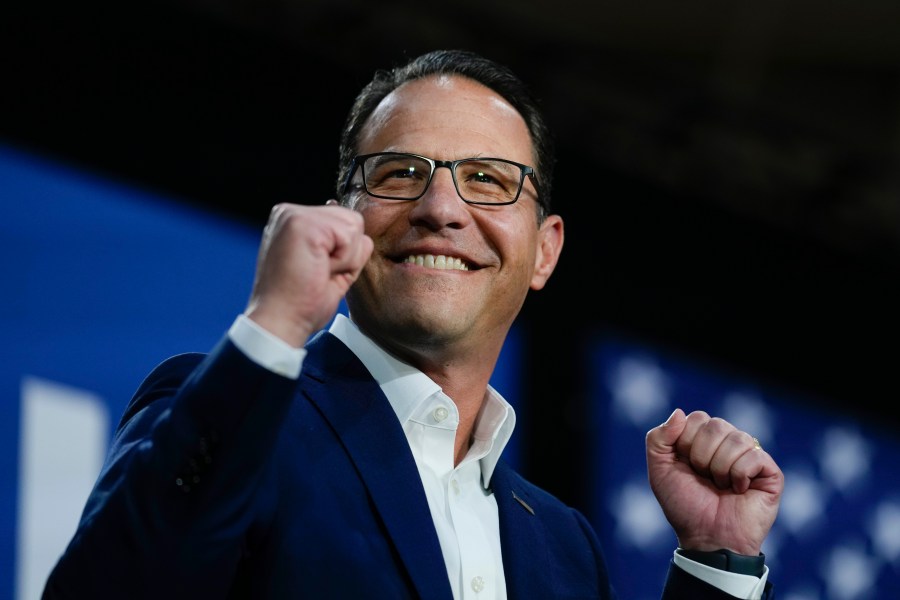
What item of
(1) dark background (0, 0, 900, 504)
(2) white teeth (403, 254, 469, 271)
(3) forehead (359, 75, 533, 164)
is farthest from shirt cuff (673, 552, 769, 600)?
(1) dark background (0, 0, 900, 504)

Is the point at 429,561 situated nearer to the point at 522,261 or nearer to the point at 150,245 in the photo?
the point at 522,261

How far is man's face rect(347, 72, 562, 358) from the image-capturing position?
4.94ft

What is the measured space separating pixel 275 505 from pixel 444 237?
1.55ft

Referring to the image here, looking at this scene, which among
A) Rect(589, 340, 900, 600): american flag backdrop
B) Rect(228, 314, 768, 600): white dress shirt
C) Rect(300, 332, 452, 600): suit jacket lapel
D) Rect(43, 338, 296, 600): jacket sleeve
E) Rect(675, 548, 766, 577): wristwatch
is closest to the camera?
Rect(43, 338, 296, 600): jacket sleeve

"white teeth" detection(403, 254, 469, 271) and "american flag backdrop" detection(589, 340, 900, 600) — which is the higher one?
"white teeth" detection(403, 254, 469, 271)

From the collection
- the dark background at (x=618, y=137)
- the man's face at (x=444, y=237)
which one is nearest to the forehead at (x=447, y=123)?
the man's face at (x=444, y=237)

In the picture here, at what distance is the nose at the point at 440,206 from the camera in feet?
4.98

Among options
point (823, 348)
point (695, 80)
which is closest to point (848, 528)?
point (823, 348)

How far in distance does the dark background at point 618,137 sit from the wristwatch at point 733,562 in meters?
1.98

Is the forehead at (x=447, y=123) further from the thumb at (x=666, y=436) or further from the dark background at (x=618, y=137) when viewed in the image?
the dark background at (x=618, y=137)

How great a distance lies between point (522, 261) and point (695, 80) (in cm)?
360

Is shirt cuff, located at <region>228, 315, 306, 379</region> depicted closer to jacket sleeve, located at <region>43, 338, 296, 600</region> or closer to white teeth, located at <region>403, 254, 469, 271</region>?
jacket sleeve, located at <region>43, 338, 296, 600</region>

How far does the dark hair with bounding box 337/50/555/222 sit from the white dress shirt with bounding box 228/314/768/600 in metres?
0.33

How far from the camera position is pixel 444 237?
1.52 metres
